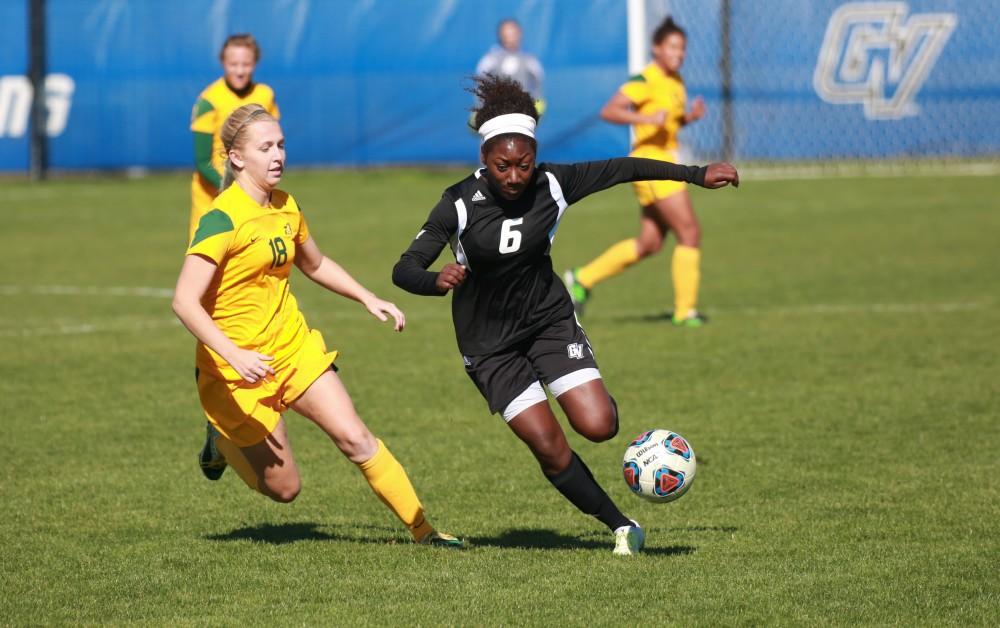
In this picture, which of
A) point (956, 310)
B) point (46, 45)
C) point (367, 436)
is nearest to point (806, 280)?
point (956, 310)

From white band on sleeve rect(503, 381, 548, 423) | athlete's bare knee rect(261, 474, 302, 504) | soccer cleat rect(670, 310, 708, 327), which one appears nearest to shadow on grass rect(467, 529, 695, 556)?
white band on sleeve rect(503, 381, 548, 423)

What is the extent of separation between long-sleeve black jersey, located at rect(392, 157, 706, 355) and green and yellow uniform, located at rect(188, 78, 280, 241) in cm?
392

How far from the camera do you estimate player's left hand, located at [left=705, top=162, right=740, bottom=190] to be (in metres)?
5.95

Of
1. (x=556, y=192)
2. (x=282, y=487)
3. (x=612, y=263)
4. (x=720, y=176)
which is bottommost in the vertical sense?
(x=612, y=263)

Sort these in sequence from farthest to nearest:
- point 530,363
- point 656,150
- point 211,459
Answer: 1. point 656,150
2. point 211,459
3. point 530,363

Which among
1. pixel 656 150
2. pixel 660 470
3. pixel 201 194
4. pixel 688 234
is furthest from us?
pixel 656 150

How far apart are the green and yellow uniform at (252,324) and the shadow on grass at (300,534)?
482mm

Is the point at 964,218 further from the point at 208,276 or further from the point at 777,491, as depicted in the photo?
the point at 208,276

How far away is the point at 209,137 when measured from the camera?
991cm

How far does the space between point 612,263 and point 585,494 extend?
670 cm

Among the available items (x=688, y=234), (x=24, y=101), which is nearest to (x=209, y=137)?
(x=688, y=234)

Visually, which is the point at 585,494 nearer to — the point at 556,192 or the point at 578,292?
the point at 556,192

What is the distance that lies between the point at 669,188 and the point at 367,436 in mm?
6493

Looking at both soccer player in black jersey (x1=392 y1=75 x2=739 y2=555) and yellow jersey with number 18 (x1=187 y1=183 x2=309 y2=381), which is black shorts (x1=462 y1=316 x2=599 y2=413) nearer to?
soccer player in black jersey (x1=392 y1=75 x2=739 y2=555)
